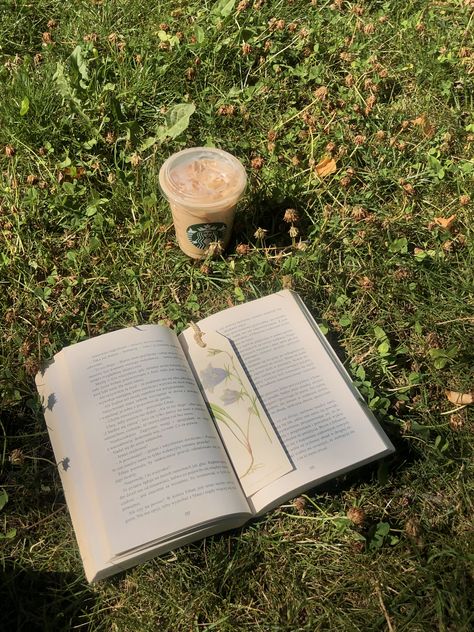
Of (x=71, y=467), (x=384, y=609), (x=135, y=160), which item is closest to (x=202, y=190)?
(x=135, y=160)

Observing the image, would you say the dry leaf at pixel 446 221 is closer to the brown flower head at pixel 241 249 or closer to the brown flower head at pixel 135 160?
the brown flower head at pixel 241 249

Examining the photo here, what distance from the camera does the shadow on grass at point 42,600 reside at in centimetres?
142

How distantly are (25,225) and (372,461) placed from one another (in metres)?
1.43

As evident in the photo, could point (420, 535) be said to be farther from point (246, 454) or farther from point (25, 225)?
point (25, 225)

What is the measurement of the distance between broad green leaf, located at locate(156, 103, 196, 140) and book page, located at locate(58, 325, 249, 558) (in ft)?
2.89

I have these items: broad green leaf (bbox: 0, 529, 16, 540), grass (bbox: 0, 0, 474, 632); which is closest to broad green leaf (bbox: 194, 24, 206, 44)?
grass (bbox: 0, 0, 474, 632)

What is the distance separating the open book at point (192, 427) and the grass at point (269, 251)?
4.7 inches

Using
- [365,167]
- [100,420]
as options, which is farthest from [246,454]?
[365,167]

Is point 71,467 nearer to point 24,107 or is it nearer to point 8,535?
point 8,535

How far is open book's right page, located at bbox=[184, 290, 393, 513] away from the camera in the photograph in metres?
1.51

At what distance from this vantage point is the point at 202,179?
1.78 metres

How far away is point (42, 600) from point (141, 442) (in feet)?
1.54

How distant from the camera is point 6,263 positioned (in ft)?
6.34

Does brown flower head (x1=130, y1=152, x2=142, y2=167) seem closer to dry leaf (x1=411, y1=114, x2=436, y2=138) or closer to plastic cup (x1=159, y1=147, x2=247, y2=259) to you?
plastic cup (x1=159, y1=147, x2=247, y2=259)
